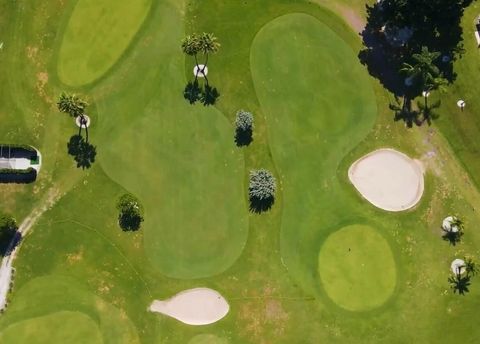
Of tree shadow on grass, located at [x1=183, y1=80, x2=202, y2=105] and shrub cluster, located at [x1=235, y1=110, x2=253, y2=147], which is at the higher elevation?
tree shadow on grass, located at [x1=183, y1=80, x2=202, y2=105]

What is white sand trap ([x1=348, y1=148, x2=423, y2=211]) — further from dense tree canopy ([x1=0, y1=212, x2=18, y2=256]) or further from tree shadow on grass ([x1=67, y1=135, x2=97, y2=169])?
dense tree canopy ([x1=0, y1=212, x2=18, y2=256])

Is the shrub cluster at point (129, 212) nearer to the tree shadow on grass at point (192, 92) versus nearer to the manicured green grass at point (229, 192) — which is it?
the manicured green grass at point (229, 192)

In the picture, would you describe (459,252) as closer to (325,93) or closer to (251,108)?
(325,93)

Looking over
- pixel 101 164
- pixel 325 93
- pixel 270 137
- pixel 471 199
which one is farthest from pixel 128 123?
pixel 471 199

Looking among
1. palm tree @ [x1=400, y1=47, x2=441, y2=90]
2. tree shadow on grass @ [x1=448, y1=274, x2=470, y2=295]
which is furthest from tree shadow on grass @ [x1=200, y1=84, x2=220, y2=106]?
tree shadow on grass @ [x1=448, y1=274, x2=470, y2=295]

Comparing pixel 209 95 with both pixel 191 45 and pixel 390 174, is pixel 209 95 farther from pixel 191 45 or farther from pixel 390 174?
pixel 390 174
